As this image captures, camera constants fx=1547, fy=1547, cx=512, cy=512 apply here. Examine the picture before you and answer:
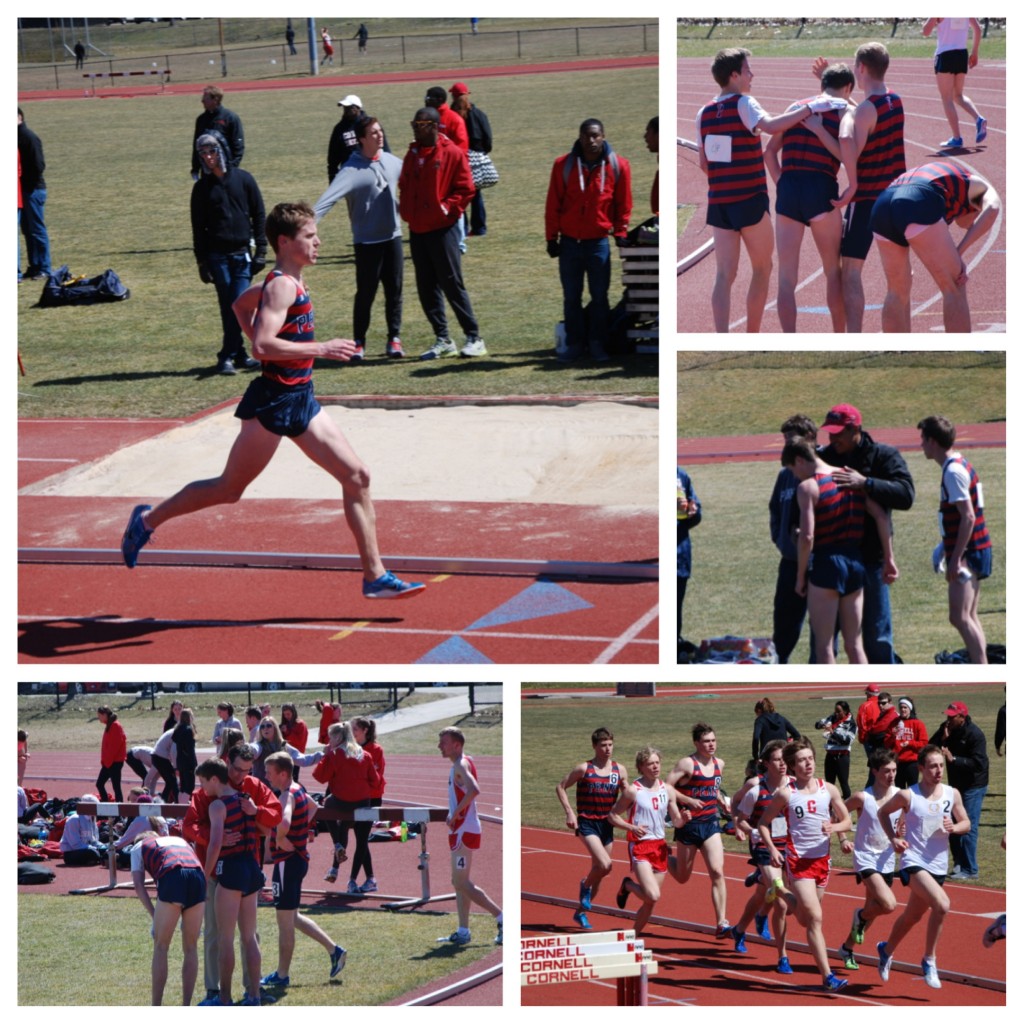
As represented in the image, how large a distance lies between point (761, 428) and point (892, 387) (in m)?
1.41

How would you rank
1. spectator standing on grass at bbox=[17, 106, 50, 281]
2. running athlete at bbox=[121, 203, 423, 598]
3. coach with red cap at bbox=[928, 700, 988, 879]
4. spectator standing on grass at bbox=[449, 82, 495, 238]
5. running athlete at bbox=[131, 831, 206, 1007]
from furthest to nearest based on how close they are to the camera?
1. spectator standing on grass at bbox=[449, 82, 495, 238]
2. spectator standing on grass at bbox=[17, 106, 50, 281]
3. coach with red cap at bbox=[928, 700, 988, 879]
4. running athlete at bbox=[121, 203, 423, 598]
5. running athlete at bbox=[131, 831, 206, 1007]

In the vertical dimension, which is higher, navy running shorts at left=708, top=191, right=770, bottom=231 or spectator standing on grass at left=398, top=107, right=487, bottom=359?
spectator standing on grass at left=398, top=107, right=487, bottom=359

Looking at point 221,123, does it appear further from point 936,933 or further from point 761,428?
point 936,933

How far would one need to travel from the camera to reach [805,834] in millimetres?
7371

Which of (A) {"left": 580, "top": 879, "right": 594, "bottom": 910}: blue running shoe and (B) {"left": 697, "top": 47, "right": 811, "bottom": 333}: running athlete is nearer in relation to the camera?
(B) {"left": 697, "top": 47, "right": 811, "bottom": 333}: running athlete

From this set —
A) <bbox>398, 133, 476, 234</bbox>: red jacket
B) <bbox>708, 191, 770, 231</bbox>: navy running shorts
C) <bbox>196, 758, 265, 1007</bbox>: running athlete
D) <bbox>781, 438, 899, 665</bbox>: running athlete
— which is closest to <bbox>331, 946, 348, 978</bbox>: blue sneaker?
<bbox>196, 758, 265, 1007</bbox>: running athlete

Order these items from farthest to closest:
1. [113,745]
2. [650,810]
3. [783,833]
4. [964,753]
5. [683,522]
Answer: [113,745] < [964,753] < [650,810] < [683,522] < [783,833]

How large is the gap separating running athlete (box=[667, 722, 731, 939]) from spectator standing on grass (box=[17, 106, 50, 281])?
8595 mm

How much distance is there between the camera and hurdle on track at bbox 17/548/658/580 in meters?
7.83

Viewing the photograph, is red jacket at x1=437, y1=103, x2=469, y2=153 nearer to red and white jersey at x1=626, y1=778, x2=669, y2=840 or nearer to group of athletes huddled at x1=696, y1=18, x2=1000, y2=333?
group of athletes huddled at x1=696, y1=18, x2=1000, y2=333

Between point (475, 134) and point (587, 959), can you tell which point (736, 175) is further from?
point (475, 134)

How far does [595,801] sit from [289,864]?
162cm

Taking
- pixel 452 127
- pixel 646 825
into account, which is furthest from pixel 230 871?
pixel 452 127

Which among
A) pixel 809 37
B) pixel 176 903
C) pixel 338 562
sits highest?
pixel 809 37
